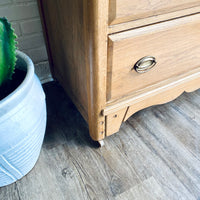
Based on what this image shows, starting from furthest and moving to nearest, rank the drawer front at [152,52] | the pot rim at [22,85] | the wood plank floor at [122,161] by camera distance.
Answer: the wood plank floor at [122,161] < the drawer front at [152,52] < the pot rim at [22,85]

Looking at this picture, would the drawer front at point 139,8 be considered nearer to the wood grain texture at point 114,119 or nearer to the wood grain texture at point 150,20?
the wood grain texture at point 150,20

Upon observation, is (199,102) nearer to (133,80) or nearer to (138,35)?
(133,80)

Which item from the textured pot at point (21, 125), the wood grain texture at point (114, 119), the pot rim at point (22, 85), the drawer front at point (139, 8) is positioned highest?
the drawer front at point (139, 8)

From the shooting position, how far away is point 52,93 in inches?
42.1

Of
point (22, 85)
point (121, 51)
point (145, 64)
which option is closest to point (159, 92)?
point (145, 64)

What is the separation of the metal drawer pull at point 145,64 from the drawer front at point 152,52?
0.01 meters

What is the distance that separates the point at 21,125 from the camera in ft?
1.72

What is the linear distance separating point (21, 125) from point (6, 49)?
20cm

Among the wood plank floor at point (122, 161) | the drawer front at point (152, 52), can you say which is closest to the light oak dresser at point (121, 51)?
the drawer front at point (152, 52)

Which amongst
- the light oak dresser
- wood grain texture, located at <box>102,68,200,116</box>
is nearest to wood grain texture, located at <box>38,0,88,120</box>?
the light oak dresser

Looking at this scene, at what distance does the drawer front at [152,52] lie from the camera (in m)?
0.56

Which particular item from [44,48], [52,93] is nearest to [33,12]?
[44,48]

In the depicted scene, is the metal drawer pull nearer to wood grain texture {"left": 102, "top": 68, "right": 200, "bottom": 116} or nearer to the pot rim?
wood grain texture {"left": 102, "top": 68, "right": 200, "bottom": 116}

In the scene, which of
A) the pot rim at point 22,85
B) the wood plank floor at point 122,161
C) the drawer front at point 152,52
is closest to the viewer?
the pot rim at point 22,85
